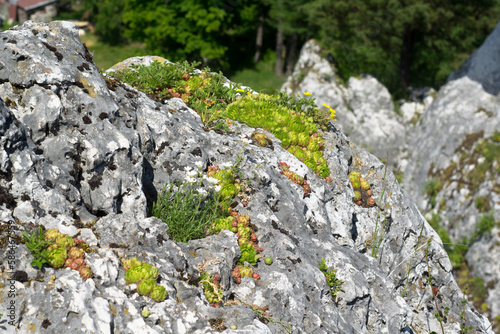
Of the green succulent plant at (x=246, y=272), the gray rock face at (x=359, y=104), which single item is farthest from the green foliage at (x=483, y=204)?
the green succulent plant at (x=246, y=272)

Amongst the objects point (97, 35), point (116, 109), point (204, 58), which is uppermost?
point (116, 109)

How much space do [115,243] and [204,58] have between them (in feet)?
120

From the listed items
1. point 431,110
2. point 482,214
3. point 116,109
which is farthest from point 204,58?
point 116,109

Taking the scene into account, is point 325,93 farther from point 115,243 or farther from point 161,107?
point 115,243

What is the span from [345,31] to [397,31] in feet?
11.5

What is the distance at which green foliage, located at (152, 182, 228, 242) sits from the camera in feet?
17.8

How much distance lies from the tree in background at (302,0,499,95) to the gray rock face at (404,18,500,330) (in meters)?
2.26

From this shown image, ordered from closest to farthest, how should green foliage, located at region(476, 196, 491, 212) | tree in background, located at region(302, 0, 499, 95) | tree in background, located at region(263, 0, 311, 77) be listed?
green foliage, located at region(476, 196, 491, 212), tree in background, located at region(302, 0, 499, 95), tree in background, located at region(263, 0, 311, 77)

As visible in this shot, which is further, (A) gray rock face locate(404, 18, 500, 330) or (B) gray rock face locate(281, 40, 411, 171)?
(B) gray rock face locate(281, 40, 411, 171)

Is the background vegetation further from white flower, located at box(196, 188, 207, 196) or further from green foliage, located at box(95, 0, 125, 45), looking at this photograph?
white flower, located at box(196, 188, 207, 196)

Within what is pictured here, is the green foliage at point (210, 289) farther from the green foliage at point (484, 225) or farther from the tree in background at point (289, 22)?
the tree in background at point (289, 22)

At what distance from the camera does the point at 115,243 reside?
4559 mm

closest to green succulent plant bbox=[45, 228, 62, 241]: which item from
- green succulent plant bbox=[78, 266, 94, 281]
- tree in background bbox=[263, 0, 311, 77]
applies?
green succulent plant bbox=[78, 266, 94, 281]

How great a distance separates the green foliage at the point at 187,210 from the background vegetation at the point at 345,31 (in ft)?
72.4
